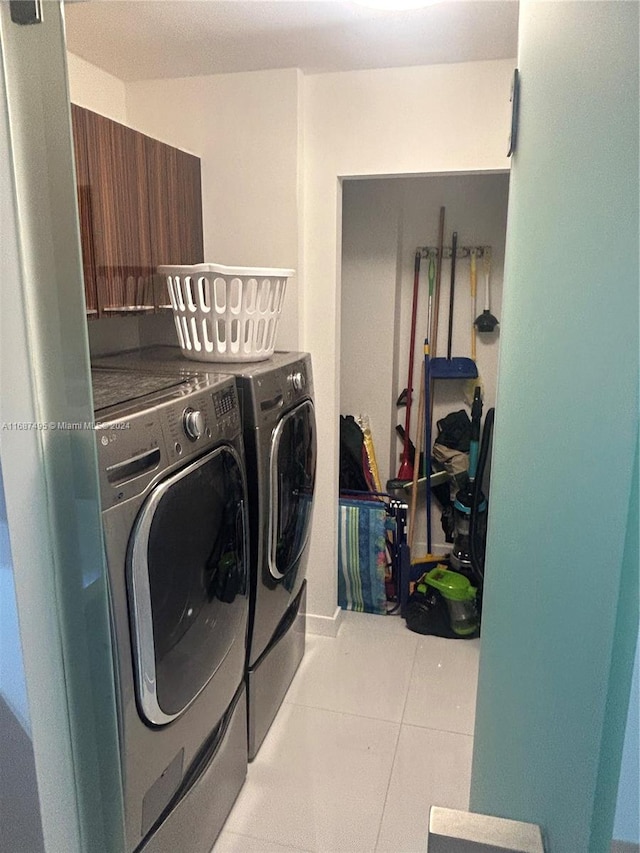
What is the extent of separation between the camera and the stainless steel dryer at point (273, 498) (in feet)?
5.90

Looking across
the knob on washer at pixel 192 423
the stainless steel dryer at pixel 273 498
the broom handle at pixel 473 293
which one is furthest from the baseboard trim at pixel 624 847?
the broom handle at pixel 473 293

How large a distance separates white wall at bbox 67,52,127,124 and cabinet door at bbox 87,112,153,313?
0.32 meters

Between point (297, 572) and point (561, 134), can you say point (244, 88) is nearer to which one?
point (297, 572)

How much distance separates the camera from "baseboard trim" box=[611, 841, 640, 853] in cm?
34

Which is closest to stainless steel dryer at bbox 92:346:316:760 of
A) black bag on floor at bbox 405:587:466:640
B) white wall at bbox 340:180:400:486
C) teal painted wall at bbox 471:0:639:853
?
black bag on floor at bbox 405:587:466:640

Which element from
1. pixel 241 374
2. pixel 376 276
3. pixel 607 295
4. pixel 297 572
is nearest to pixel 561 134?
pixel 607 295

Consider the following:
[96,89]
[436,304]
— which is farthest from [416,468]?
[96,89]

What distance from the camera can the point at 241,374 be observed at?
5.76 feet

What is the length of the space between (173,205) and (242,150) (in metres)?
0.37

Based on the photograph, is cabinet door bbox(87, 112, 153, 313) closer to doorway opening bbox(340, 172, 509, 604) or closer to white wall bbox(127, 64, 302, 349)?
white wall bbox(127, 64, 302, 349)

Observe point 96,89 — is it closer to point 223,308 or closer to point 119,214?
point 119,214

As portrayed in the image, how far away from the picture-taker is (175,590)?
4.40 ft

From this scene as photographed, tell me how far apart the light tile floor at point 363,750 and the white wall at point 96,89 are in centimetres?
226

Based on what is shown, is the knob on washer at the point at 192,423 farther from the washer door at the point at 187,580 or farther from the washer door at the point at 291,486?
the washer door at the point at 291,486
